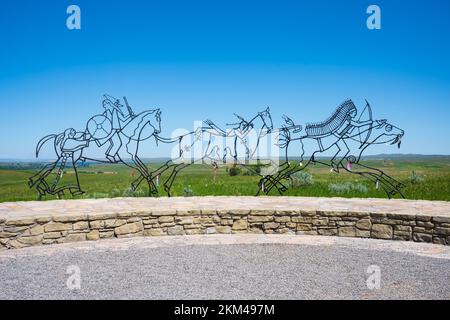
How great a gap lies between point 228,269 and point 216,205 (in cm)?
322

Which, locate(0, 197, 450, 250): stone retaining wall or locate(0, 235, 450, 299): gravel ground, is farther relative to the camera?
locate(0, 197, 450, 250): stone retaining wall

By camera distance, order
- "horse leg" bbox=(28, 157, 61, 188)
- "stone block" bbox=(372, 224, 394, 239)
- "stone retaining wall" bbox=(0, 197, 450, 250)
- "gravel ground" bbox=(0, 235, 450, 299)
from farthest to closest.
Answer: "horse leg" bbox=(28, 157, 61, 188) < "stone block" bbox=(372, 224, 394, 239) < "stone retaining wall" bbox=(0, 197, 450, 250) < "gravel ground" bbox=(0, 235, 450, 299)

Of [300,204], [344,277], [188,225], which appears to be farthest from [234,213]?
[344,277]

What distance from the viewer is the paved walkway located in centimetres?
808

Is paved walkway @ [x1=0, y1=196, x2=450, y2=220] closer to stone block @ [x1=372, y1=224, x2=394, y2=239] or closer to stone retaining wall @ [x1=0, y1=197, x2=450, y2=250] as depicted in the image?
stone retaining wall @ [x1=0, y1=197, x2=450, y2=250]

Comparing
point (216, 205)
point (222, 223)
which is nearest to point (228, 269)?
point (222, 223)

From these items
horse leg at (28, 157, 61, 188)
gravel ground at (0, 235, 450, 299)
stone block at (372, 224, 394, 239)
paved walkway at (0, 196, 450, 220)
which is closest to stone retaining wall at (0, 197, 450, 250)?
stone block at (372, 224, 394, 239)

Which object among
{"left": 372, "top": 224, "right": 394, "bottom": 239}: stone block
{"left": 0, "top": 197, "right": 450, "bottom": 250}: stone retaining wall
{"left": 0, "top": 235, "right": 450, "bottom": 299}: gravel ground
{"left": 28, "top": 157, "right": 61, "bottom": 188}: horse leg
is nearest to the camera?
{"left": 0, "top": 235, "right": 450, "bottom": 299}: gravel ground

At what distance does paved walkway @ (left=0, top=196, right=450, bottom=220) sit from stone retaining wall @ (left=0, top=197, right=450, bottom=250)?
0.11 metres

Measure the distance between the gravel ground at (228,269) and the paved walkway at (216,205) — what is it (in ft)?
2.57

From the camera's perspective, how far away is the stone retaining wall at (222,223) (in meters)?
7.38

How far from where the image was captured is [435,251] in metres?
7.12

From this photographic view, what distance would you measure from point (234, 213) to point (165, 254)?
2135 millimetres

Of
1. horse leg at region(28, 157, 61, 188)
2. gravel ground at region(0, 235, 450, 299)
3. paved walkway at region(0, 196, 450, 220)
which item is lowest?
gravel ground at region(0, 235, 450, 299)
